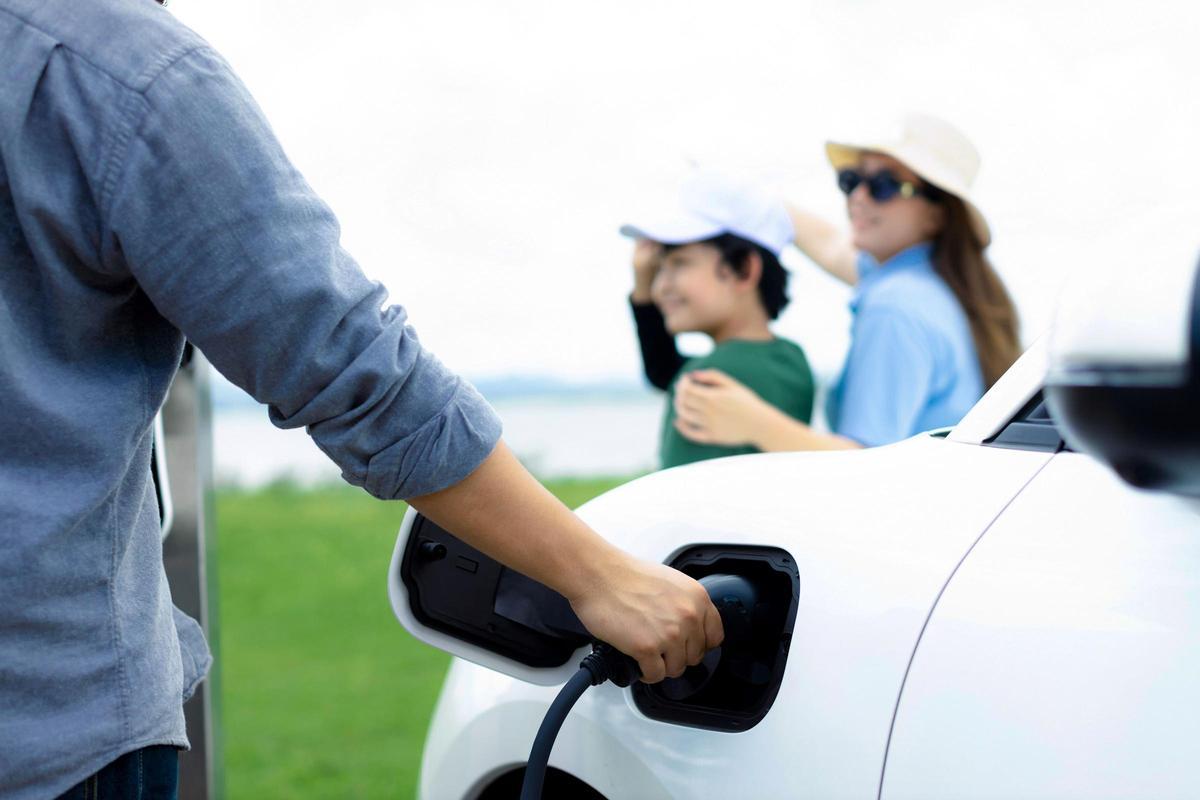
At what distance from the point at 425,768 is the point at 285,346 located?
38.4 inches

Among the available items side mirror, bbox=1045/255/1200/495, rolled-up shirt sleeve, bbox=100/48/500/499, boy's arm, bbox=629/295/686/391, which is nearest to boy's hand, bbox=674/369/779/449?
boy's arm, bbox=629/295/686/391

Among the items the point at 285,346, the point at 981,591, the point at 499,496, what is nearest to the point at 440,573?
the point at 499,496

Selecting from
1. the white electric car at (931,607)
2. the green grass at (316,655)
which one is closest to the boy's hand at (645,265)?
the green grass at (316,655)

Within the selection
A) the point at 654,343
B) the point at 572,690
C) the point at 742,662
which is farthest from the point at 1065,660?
the point at 654,343

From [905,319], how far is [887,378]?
0.14 metres

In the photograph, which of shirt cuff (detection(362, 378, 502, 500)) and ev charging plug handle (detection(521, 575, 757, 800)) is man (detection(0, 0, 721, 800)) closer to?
shirt cuff (detection(362, 378, 502, 500))

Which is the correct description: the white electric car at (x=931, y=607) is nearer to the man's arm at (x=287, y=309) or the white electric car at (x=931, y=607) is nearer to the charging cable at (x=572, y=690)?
the charging cable at (x=572, y=690)

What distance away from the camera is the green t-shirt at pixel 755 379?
2939 mm

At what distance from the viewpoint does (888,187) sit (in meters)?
3.21

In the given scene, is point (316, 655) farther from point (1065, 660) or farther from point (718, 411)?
point (1065, 660)

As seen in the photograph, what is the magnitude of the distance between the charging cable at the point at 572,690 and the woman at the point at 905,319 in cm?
139

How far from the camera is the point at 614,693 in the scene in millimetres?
1517

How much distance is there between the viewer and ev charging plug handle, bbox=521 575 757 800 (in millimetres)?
1385

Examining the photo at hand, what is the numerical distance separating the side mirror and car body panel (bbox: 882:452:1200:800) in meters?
0.22
